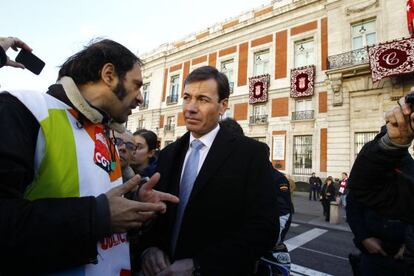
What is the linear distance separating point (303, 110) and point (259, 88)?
373 cm

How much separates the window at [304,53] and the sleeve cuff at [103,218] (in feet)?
64.5

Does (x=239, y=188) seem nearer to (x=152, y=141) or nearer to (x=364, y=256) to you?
(x=364, y=256)

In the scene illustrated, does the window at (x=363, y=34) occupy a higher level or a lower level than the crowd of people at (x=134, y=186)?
higher

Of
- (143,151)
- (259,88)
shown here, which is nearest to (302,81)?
(259,88)

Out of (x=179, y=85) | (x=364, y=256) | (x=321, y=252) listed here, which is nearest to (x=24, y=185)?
(x=364, y=256)

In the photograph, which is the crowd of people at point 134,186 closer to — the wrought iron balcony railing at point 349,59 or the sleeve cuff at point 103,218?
the sleeve cuff at point 103,218

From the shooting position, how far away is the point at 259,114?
2034 centimetres

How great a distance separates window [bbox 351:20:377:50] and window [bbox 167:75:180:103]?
51.3 feet

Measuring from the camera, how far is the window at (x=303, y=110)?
58.6ft

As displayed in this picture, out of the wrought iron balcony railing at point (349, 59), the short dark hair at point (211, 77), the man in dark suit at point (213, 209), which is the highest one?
the wrought iron balcony railing at point (349, 59)

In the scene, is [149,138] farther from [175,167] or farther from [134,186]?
[134,186]

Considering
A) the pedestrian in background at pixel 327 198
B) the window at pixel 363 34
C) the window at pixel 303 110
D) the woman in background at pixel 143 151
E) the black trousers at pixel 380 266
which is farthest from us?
the window at pixel 303 110

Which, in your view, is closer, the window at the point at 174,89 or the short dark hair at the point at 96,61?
the short dark hair at the point at 96,61

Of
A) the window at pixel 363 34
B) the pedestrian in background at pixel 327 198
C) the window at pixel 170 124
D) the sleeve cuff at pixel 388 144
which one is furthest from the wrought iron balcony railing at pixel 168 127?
the sleeve cuff at pixel 388 144
